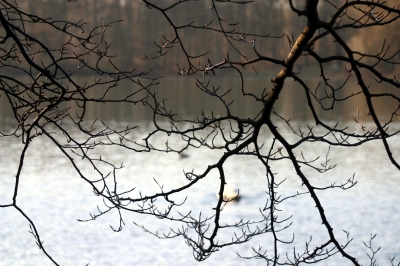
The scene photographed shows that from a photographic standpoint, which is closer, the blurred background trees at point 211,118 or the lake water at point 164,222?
the blurred background trees at point 211,118

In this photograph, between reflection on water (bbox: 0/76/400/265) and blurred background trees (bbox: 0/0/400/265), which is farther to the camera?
reflection on water (bbox: 0/76/400/265)

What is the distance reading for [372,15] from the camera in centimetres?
264

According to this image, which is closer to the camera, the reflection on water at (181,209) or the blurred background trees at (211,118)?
the blurred background trees at (211,118)

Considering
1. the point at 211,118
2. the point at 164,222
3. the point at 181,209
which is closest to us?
the point at 211,118

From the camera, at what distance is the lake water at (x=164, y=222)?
10000mm

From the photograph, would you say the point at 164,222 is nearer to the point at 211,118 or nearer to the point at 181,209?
the point at 181,209

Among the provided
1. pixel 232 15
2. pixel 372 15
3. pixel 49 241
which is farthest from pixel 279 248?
pixel 232 15

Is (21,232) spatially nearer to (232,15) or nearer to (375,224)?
(375,224)

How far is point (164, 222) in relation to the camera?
11539 millimetres

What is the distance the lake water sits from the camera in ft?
32.8

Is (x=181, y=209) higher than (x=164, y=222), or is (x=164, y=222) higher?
(x=181, y=209)

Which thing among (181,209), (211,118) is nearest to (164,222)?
(181,209)

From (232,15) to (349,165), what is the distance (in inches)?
1271

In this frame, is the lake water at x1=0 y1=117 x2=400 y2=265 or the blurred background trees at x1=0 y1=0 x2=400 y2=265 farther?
the lake water at x1=0 y1=117 x2=400 y2=265
